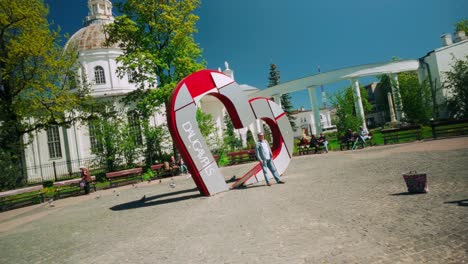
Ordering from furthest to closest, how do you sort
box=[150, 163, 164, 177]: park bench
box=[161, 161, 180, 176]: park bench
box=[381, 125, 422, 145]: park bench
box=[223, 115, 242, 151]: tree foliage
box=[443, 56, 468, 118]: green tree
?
box=[443, 56, 468, 118]: green tree < box=[223, 115, 242, 151]: tree foliage < box=[150, 163, 164, 177]: park bench < box=[161, 161, 180, 176]: park bench < box=[381, 125, 422, 145]: park bench

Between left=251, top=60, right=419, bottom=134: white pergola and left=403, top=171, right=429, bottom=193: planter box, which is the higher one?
left=251, top=60, right=419, bottom=134: white pergola

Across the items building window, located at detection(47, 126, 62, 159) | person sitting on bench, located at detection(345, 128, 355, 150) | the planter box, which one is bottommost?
the planter box

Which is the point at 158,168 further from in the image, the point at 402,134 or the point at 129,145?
the point at 402,134

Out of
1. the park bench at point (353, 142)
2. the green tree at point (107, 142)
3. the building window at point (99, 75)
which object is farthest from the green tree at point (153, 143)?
the building window at point (99, 75)

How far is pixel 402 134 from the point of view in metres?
19.6

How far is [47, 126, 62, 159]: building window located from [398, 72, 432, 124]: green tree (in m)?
40.7

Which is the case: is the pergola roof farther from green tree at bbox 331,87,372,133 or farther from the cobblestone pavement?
the cobblestone pavement

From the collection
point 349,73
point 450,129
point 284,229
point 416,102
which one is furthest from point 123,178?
point 416,102

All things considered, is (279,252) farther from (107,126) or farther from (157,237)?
(107,126)

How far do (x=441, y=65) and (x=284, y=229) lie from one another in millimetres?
36122

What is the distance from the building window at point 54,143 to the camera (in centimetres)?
3522

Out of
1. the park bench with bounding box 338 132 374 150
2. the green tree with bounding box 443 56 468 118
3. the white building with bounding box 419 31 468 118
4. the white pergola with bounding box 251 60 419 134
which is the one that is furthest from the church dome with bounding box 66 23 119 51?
the green tree with bounding box 443 56 468 118

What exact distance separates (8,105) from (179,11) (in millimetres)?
14865

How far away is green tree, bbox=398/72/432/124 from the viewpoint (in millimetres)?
26984
